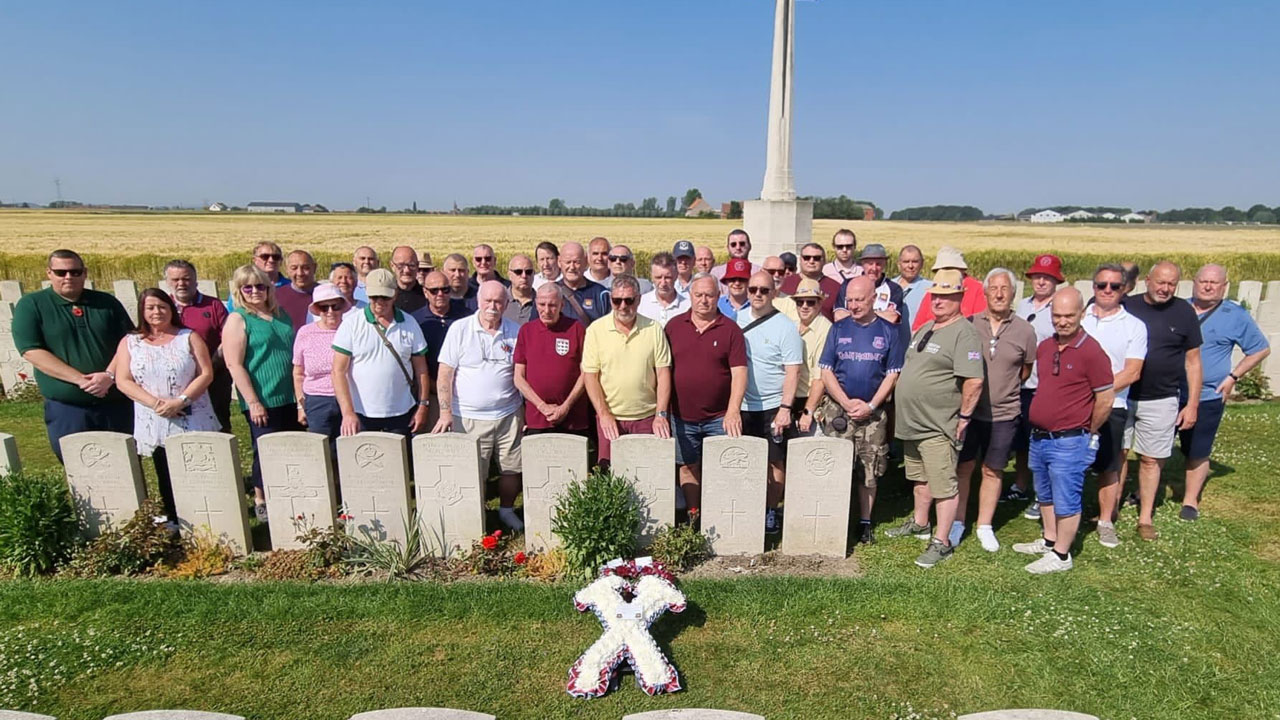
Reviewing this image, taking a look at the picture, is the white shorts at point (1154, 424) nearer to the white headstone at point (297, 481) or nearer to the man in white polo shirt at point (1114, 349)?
the man in white polo shirt at point (1114, 349)

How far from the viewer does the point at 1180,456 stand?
7004 mm

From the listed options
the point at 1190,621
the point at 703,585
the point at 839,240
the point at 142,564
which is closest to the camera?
the point at 1190,621

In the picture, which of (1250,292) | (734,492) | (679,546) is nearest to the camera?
(679,546)

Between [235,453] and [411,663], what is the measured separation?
209 cm

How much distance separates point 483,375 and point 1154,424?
496cm

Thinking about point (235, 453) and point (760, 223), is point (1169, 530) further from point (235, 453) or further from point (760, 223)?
point (760, 223)

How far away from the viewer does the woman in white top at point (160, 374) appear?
4.90m

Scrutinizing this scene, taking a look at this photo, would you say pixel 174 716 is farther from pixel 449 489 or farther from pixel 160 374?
pixel 160 374

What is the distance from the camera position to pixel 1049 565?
4.74 meters

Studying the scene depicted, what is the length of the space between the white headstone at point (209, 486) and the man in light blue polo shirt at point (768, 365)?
365cm

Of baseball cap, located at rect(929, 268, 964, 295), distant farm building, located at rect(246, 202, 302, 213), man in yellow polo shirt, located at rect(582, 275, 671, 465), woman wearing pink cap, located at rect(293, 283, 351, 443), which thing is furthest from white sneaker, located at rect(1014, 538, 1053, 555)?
distant farm building, located at rect(246, 202, 302, 213)

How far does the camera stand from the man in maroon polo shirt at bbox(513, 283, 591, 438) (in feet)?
16.5

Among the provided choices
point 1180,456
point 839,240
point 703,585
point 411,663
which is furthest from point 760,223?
point 411,663

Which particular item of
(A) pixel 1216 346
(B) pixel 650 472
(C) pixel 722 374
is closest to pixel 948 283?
(C) pixel 722 374
